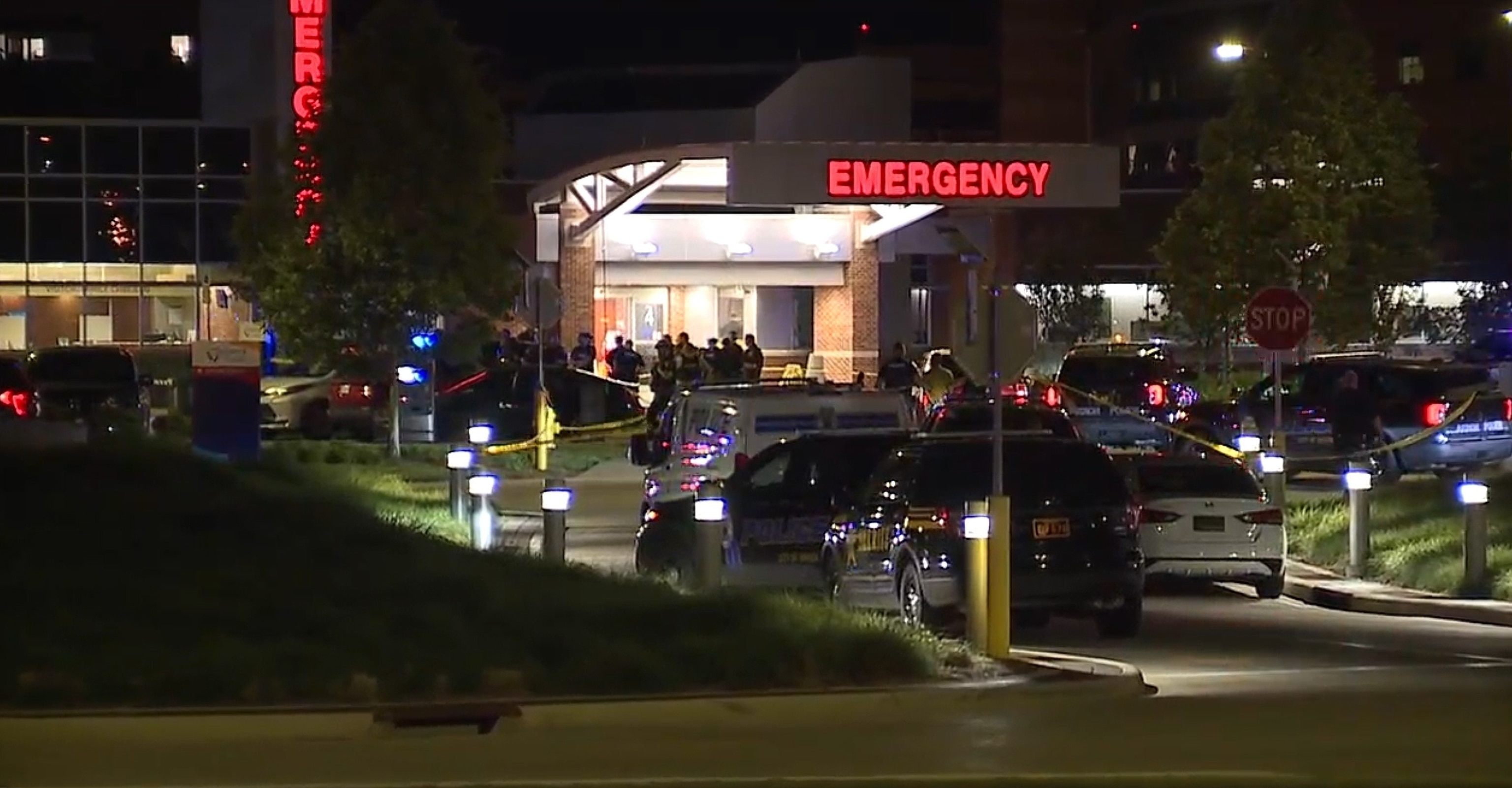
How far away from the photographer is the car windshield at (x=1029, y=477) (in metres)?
17.8

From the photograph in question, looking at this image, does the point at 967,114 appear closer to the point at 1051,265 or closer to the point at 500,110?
the point at 1051,265

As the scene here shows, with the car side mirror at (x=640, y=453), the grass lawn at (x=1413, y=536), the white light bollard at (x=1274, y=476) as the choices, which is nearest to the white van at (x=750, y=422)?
the car side mirror at (x=640, y=453)

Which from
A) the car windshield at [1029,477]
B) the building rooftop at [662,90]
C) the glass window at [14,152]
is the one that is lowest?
the car windshield at [1029,477]

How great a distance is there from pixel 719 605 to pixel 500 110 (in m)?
23.2

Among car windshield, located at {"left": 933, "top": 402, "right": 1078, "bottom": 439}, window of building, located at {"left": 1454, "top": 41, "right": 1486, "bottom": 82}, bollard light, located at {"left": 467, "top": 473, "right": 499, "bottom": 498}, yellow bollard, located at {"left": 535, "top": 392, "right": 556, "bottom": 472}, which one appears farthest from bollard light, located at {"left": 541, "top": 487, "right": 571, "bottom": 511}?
window of building, located at {"left": 1454, "top": 41, "right": 1486, "bottom": 82}

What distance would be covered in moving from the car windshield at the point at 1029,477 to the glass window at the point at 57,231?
45539 millimetres

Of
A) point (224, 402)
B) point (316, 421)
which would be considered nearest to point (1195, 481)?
point (224, 402)

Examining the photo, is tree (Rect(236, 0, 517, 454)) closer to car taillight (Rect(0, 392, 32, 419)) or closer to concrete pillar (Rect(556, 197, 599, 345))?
car taillight (Rect(0, 392, 32, 419))

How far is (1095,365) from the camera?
3475 cm

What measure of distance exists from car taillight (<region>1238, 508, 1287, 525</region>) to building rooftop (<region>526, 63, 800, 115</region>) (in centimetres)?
4932

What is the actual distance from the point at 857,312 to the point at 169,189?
19.4 meters

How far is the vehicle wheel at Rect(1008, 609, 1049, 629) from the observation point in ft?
59.8

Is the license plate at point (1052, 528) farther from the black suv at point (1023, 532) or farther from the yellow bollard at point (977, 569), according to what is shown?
the yellow bollard at point (977, 569)

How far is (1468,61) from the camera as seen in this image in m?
76.3
